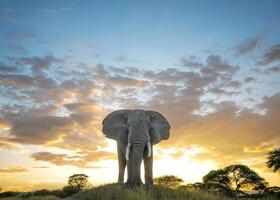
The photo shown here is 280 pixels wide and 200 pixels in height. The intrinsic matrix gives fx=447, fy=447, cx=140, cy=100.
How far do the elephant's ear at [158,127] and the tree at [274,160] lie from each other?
2203 centimetres

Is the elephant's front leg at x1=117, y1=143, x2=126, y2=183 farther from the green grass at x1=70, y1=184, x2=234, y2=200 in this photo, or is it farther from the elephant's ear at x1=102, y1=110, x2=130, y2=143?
the green grass at x1=70, y1=184, x2=234, y2=200

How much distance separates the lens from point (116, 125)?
24.8 m

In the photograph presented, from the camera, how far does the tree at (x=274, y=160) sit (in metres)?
43.8

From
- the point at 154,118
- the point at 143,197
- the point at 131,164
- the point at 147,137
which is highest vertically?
the point at 154,118

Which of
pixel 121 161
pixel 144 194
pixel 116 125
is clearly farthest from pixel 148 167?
pixel 144 194

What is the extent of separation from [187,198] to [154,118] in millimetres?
7222

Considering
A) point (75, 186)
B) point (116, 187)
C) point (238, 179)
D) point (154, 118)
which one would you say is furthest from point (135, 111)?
point (75, 186)

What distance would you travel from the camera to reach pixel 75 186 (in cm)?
→ 6706

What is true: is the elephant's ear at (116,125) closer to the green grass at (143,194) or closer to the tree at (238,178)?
the green grass at (143,194)

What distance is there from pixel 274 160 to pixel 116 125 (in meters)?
24.6

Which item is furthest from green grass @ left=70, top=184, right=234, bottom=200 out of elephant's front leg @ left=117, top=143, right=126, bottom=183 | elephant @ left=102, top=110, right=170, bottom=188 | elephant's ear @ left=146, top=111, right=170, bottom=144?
elephant's ear @ left=146, top=111, right=170, bottom=144

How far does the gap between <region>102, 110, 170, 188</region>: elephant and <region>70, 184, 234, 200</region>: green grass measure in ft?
3.78

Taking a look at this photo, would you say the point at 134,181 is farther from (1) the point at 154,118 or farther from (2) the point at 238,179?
(2) the point at 238,179

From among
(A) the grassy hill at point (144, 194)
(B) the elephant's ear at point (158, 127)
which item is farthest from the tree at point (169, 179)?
(A) the grassy hill at point (144, 194)
